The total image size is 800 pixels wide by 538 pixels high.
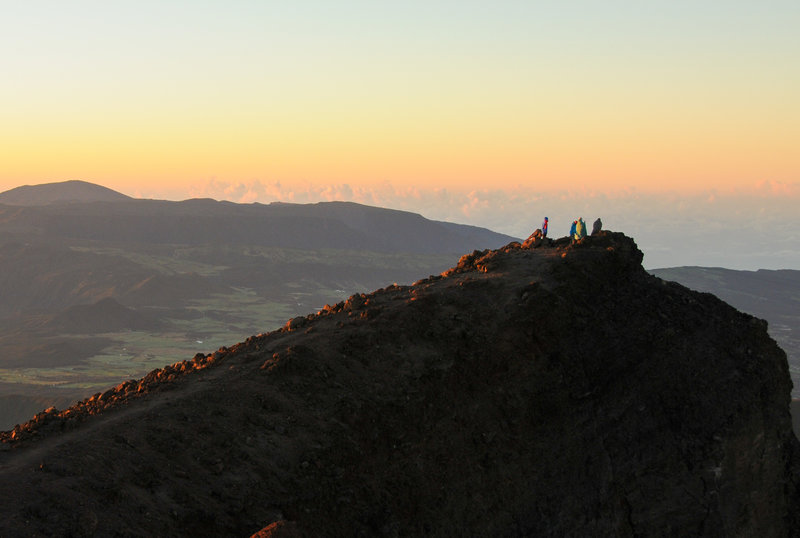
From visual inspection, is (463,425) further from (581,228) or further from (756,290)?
(756,290)

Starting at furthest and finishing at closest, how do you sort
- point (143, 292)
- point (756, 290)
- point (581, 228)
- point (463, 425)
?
1. point (756, 290)
2. point (143, 292)
3. point (581, 228)
4. point (463, 425)

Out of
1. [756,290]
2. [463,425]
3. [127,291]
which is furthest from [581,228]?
[756,290]

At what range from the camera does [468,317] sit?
19281 millimetres

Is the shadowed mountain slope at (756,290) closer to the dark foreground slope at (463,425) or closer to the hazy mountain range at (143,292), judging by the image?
the hazy mountain range at (143,292)

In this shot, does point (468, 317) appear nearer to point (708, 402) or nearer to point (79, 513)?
point (708, 402)

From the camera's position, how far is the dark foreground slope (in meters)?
13.9

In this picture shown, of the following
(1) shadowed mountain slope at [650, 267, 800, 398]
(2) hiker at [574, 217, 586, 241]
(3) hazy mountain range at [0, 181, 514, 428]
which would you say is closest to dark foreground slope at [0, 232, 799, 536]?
(2) hiker at [574, 217, 586, 241]

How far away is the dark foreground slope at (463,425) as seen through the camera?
13930 millimetres

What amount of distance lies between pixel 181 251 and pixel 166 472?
555ft

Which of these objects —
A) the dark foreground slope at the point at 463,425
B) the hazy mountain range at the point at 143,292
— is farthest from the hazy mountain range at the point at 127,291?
the dark foreground slope at the point at 463,425

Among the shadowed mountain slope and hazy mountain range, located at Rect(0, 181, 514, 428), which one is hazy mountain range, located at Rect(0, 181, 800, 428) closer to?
hazy mountain range, located at Rect(0, 181, 514, 428)

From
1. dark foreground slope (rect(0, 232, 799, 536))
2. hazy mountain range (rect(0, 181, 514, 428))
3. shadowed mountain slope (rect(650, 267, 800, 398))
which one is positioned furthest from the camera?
shadowed mountain slope (rect(650, 267, 800, 398))

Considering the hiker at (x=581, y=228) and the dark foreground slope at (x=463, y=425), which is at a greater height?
the hiker at (x=581, y=228)

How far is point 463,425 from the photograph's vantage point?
17500 mm
